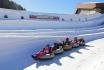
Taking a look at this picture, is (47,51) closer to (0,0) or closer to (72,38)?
(72,38)

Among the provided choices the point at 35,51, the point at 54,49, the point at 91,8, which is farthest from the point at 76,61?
the point at 91,8

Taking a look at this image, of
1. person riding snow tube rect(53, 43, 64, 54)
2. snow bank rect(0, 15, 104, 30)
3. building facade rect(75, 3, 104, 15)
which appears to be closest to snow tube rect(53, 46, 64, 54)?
person riding snow tube rect(53, 43, 64, 54)

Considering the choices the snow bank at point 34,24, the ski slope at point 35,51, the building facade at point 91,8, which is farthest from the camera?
the building facade at point 91,8

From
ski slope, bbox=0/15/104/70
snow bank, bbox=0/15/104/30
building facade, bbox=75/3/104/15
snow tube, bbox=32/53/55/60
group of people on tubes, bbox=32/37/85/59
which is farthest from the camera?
building facade, bbox=75/3/104/15

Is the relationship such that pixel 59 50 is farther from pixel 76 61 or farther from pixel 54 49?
pixel 76 61

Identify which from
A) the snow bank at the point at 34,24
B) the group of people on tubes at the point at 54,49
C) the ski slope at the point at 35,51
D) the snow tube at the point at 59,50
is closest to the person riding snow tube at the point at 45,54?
the group of people on tubes at the point at 54,49

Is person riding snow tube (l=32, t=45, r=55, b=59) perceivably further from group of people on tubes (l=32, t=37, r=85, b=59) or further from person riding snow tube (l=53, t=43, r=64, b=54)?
person riding snow tube (l=53, t=43, r=64, b=54)

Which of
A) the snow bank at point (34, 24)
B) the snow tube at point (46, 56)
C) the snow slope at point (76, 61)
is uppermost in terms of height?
the snow bank at point (34, 24)

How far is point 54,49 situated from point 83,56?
5.94ft

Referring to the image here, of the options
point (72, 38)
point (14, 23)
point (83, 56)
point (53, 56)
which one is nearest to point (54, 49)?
point (53, 56)

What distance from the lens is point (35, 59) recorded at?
12.4 metres

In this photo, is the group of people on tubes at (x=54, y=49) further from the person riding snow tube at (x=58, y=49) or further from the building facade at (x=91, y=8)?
the building facade at (x=91, y=8)

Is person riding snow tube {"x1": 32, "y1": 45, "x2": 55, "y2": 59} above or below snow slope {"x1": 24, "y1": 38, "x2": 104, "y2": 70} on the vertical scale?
above

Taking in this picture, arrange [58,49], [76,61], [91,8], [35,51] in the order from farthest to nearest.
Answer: [91,8], [58,49], [35,51], [76,61]
